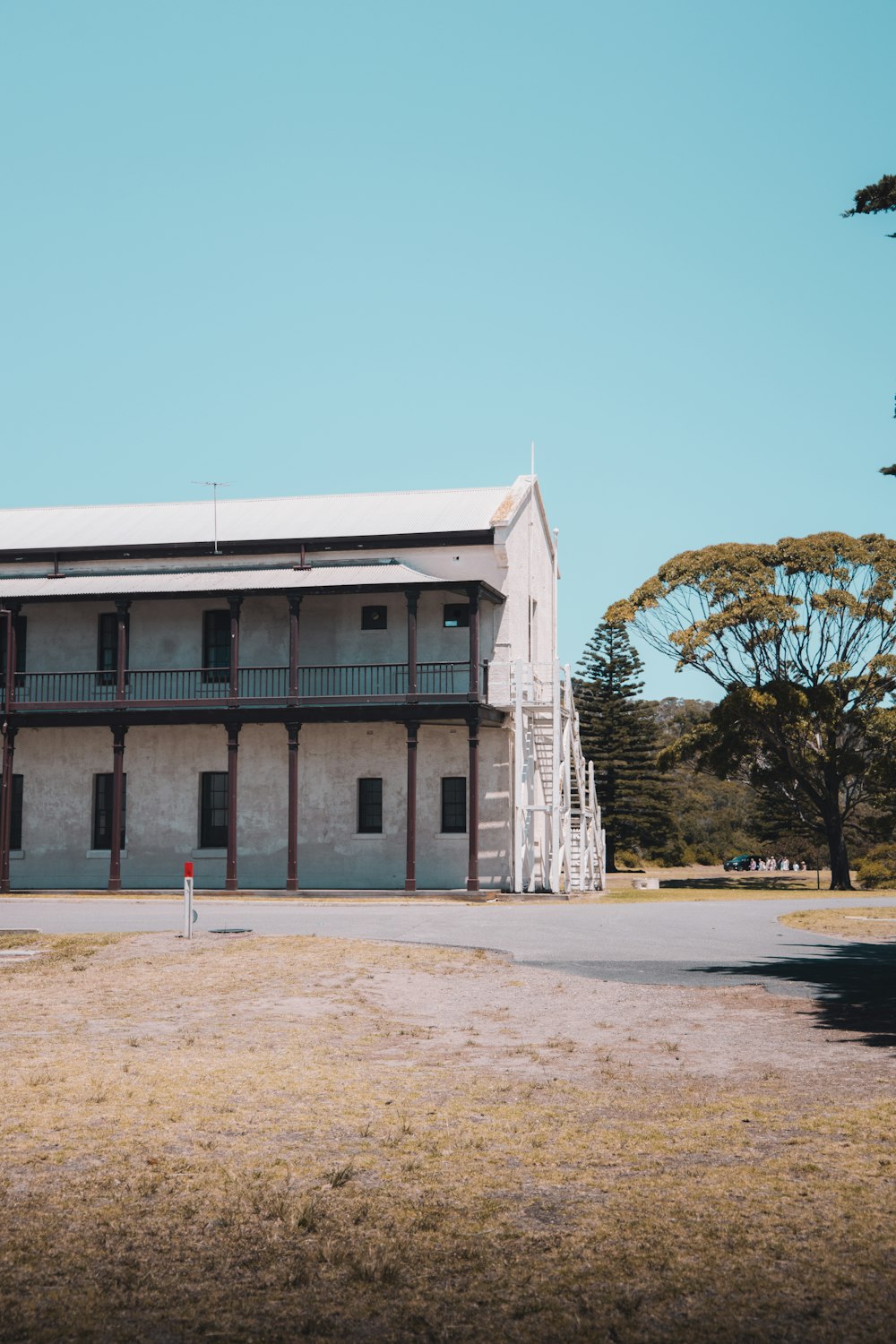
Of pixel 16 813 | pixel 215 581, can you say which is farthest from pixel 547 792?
pixel 16 813

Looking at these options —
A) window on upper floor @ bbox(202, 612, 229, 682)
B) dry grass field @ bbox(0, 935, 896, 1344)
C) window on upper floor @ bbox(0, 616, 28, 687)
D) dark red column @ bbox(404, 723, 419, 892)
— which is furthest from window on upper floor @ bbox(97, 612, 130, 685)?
dry grass field @ bbox(0, 935, 896, 1344)

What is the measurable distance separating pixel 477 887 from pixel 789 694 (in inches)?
531

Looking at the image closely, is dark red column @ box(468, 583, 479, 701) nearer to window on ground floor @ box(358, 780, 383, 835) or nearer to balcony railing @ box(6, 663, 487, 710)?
balcony railing @ box(6, 663, 487, 710)

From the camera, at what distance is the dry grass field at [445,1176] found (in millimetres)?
4539

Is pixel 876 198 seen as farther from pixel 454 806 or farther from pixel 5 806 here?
pixel 5 806

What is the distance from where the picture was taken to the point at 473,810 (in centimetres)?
3102

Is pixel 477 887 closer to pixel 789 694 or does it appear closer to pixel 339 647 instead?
pixel 339 647

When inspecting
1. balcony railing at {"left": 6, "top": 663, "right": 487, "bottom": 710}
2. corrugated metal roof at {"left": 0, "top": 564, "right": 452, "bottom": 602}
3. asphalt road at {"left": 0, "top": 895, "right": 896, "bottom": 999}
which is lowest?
asphalt road at {"left": 0, "top": 895, "right": 896, "bottom": 999}

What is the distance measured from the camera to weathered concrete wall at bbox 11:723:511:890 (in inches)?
1294

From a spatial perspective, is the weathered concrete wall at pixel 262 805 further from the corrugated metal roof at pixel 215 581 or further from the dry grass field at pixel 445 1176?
the dry grass field at pixel 445 1176

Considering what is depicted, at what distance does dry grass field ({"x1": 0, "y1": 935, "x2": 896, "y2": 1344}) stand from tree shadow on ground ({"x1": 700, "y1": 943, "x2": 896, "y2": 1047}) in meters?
0.32

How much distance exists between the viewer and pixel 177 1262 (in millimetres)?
5004

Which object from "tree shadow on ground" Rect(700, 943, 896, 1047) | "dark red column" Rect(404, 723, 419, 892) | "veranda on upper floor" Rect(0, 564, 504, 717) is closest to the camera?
"tree shadow on ground" Rect(700, 943, 896, 1047)

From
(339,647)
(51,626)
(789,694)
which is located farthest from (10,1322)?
(789,694)
